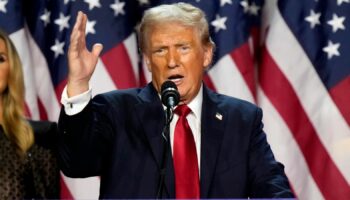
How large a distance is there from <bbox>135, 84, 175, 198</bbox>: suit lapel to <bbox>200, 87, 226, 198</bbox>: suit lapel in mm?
123

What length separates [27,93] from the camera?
141 inches

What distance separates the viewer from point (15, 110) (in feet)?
9.59

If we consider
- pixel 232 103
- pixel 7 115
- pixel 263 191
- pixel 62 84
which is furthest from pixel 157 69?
pixel 62 84

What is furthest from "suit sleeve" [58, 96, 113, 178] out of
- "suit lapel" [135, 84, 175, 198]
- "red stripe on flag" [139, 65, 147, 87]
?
"red stripe on flag" [139, 65, 147, 87]

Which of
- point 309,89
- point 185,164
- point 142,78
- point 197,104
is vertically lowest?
point 185,164

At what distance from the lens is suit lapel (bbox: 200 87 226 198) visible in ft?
7.27

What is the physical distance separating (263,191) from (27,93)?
1.76 meters

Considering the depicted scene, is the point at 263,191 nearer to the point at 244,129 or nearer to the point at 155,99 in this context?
the point at 244,129

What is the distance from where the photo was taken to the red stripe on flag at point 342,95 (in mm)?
3592

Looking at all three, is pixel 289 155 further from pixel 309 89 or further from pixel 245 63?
pixel 245 63

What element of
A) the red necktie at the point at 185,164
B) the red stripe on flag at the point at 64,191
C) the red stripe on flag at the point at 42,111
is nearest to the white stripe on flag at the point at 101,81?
the red stripe on flag at the point at 42,111

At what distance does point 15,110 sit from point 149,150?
36.1 inches

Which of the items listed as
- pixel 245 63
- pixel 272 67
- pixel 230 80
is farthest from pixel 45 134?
pixel 272 67

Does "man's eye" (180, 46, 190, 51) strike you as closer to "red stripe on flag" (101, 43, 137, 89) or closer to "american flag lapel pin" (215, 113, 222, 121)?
"american flag lapel pin" (215, 113, 222, 121)
